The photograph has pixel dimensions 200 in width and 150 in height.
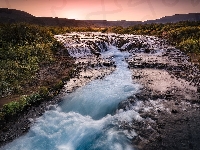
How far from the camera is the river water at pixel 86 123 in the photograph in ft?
30.0

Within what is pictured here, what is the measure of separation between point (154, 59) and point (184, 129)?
1279cm

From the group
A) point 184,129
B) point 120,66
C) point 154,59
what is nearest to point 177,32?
point 154,59

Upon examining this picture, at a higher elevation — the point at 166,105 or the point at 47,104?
the point at 47,104

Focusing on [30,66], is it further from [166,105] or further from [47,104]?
[166,105]

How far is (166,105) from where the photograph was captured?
12086 mm

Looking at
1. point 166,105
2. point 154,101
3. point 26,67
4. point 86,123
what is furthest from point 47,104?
point 166,105

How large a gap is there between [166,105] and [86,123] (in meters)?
4.33

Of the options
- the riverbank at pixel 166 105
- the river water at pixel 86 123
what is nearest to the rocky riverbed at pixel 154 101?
the riverbank at pixel 166 105

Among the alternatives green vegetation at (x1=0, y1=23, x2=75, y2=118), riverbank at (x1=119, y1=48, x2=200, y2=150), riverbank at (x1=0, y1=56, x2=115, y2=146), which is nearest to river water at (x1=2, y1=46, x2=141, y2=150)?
riverbank at (x1=0, y1=56, x2=115, y2=146)

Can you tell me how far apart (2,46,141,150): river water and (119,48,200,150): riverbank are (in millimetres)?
559

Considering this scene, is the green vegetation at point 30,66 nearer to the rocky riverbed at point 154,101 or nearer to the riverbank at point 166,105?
the rocky riverbed at point 154,101

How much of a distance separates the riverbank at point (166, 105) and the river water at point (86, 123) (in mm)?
559

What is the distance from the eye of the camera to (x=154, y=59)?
22.0 meters

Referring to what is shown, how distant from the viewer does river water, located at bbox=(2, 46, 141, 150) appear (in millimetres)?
9141
